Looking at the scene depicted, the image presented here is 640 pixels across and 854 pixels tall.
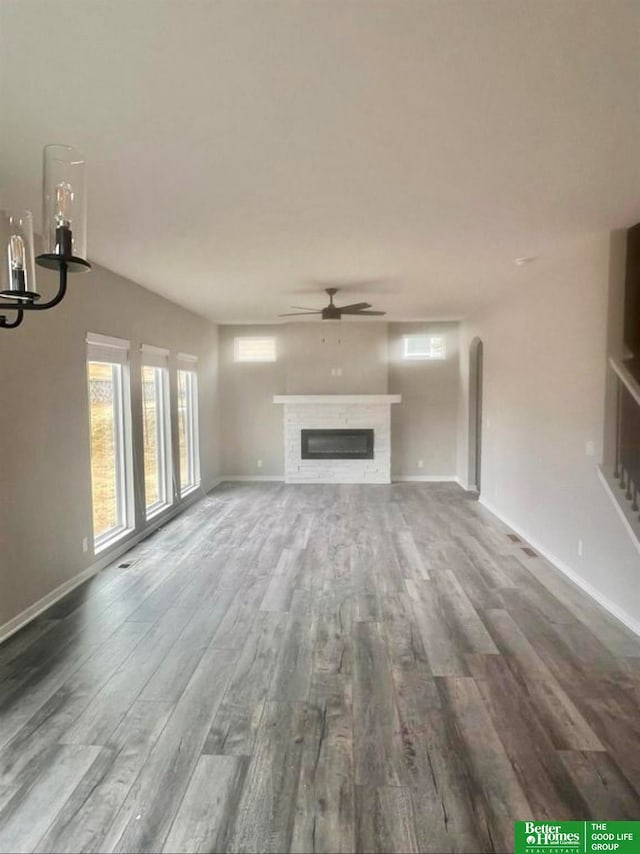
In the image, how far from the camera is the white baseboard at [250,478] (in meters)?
8.51

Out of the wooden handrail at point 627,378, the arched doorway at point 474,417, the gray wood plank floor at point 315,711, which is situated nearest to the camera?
the gray wood plank floor at point 315,711

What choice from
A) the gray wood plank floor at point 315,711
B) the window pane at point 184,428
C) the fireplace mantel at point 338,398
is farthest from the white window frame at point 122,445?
the fireplace mantel at point 338,398

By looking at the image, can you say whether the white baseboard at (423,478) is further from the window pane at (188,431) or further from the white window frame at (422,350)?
the window pane at (188,431)

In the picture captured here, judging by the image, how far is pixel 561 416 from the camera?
163 inches

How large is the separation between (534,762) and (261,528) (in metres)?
3.89

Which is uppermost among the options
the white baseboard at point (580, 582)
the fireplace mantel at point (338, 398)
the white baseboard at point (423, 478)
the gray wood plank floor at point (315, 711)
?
the fireplace mantel at point (338, 398)

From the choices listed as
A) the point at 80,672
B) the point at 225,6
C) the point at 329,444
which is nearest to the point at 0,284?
the point at 225,6

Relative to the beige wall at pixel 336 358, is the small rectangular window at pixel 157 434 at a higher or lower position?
lower

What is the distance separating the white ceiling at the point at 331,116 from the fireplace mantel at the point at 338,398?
14.4ft

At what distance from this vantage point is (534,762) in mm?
2004

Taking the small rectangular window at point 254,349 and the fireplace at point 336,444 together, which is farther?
the small rectangular window at point 254,349

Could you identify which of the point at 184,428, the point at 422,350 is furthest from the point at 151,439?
the point at 422,350

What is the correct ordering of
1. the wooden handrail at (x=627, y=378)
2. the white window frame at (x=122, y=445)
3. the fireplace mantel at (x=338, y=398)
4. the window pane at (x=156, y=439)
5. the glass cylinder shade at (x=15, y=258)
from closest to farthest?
the glass cylinder shade at (x=15, y=258), the wooden handrail at (x=627, y=378), the white window frame at (x=122, y=445), the window pane at (x=156, y=439), the fireplace mantel at (x=338, y=398)

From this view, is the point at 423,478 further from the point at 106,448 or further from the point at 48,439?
the point at 48,439
